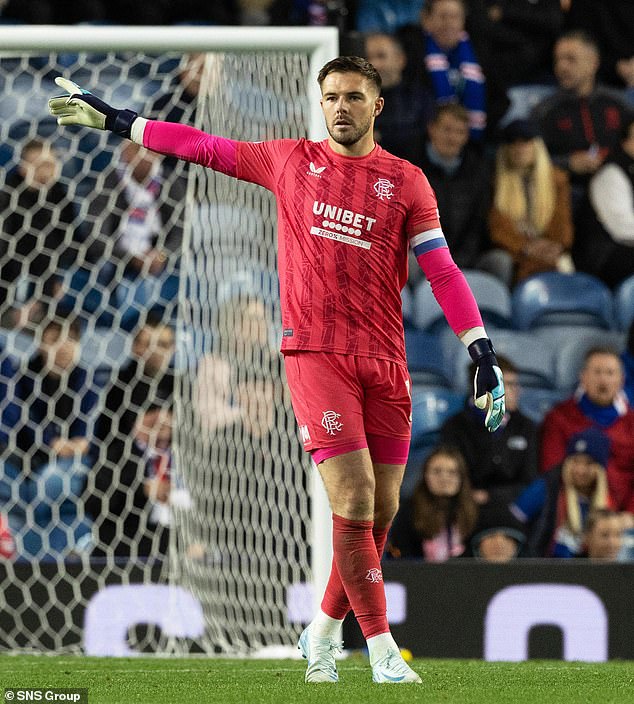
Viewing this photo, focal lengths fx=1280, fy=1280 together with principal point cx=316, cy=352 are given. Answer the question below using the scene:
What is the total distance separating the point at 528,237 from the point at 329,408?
460cm

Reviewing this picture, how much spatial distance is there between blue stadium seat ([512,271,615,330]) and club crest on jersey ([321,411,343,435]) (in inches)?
174

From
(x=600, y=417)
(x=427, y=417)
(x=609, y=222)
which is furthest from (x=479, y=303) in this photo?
(x=609, y=222)

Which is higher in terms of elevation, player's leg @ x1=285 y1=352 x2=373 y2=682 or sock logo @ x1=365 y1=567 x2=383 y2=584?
player's leg @ x1=285 y1=352 x2=373 y2=682

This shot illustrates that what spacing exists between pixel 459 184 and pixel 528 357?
1.20 meters

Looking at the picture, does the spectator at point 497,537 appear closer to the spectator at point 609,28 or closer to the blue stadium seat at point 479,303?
the blue stadium seat at point 479,303

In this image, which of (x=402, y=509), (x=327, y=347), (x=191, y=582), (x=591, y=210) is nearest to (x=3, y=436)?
(x=191, y=582)

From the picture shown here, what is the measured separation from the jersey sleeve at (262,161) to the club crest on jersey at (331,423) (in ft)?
2.61

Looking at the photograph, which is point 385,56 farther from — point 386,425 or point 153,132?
point 386,425

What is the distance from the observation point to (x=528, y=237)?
322 inches

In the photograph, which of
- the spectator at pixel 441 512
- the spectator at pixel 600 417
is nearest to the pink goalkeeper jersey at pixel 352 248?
the spectator at pixel 441 512

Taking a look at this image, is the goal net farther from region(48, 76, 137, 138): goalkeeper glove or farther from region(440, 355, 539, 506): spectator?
region(48, 76, 137, 138): goalkeeper glove

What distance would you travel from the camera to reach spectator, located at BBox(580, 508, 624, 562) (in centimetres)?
670

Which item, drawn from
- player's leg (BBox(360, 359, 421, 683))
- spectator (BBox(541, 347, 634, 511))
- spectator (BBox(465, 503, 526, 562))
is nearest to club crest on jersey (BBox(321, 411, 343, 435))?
player's leg (BBox(360, 359, 421, 683))

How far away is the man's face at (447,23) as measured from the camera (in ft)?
27.6
